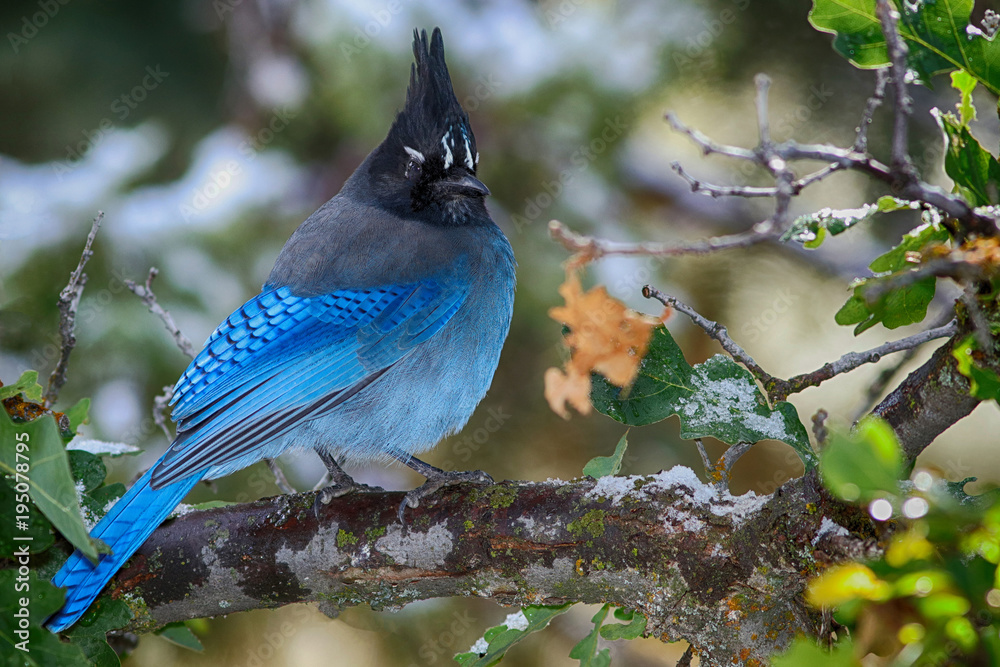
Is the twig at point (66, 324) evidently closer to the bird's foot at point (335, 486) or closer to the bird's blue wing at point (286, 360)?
the bird's blue wing at point (286, 360)

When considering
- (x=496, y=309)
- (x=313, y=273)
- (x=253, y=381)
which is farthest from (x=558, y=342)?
(x=253, y=381)

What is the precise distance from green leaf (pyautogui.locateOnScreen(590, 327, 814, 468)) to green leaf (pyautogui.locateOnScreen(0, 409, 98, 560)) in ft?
3.30

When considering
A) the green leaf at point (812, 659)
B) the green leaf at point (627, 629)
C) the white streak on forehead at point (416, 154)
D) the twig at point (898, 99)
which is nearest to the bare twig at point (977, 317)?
the twig at point (898, 99)

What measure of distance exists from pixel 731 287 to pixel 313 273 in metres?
2.36

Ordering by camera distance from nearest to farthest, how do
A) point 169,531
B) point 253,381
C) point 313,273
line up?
point 169,531 → point 253,381 → point 313,273

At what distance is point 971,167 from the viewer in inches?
60.6

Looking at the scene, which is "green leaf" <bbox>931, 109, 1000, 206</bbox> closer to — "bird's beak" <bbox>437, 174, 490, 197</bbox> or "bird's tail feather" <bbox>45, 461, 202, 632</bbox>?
"bird's beak" <bbox>437, 174, 490, 197</bbox>

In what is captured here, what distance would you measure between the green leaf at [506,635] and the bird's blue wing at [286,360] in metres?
0.80

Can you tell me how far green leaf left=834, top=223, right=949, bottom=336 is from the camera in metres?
1.59

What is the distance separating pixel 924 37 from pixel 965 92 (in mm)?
155

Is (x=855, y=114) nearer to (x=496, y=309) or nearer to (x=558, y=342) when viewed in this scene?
(x=558, y=342)

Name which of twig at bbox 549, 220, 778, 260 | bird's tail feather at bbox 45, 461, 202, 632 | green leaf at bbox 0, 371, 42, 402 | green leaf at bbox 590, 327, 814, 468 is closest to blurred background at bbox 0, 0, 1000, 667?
bird's tail feather at bbox 45, 461, 202, 632

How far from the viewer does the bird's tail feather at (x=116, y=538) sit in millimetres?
2066

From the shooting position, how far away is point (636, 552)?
1.88m
